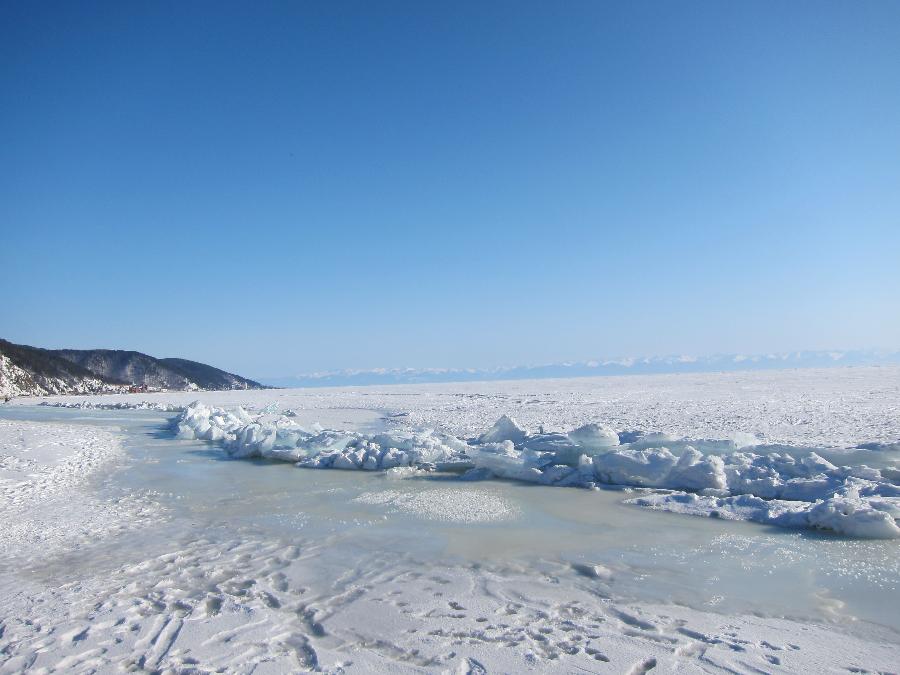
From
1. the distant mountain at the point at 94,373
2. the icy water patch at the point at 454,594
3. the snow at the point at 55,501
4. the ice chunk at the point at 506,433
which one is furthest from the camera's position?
the distant mountain at the point at 94,373

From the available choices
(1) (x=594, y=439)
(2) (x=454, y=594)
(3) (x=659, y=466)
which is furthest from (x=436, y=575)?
(1) (x=594, y=439)

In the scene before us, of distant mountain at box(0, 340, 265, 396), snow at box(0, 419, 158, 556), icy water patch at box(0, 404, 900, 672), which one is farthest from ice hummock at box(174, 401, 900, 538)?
distant mountain at box(0, 340, 265, 396)

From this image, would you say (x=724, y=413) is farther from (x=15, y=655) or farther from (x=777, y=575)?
(x=15, y=655)

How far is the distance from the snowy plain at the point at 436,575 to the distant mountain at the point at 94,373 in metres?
57.4

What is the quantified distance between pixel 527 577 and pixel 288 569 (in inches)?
66.1

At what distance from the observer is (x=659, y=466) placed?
7059 mm

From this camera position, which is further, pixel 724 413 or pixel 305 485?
pixel 724 413

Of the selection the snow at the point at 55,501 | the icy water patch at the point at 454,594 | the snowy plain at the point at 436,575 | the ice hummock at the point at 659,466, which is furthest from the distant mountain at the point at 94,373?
the icy water patch at the point at 454,594

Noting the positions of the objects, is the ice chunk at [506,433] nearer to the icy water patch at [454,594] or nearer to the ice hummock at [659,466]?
the ice hummock at [659,466]

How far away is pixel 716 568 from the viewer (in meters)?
4.10

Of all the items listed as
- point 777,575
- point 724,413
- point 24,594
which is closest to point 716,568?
point 777,575

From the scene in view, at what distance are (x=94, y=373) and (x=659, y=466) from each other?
88028mm

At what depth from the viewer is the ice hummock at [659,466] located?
17.6 ft

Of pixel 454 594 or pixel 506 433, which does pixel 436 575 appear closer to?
pixel 454 594
